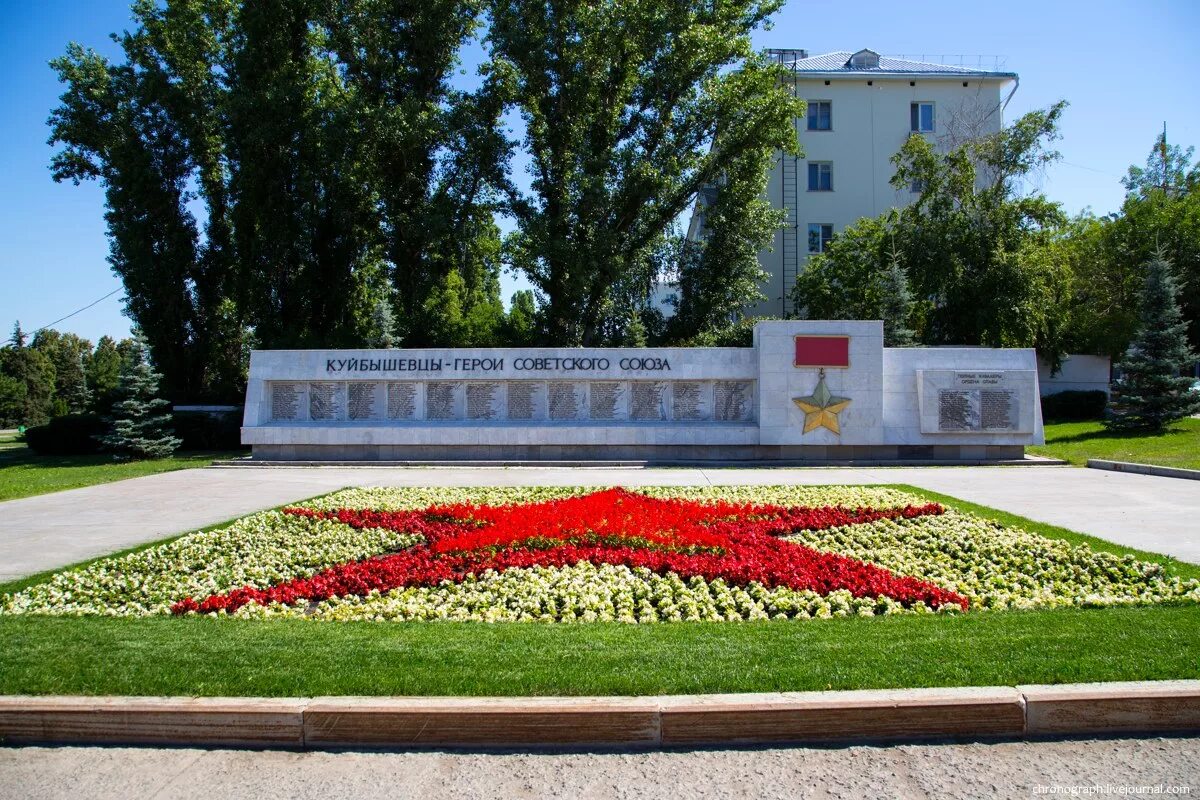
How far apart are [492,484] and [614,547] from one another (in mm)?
6242

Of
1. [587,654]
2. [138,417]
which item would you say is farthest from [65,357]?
[587,654]

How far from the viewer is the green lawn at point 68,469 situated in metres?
14.2

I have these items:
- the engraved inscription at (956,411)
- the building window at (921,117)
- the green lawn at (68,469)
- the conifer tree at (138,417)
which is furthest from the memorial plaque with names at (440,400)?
the building window at (921,117)

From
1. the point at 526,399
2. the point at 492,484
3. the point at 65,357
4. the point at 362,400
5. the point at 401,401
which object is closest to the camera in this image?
the point at 492,484

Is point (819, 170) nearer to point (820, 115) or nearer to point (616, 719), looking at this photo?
point (820, 115)

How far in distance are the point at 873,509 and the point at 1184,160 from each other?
47.0 m

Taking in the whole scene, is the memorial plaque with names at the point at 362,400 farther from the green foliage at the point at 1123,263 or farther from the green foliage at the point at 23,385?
the green foliage at the point at 23,385

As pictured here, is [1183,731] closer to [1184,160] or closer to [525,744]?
[525,744]

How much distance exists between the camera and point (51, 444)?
73.1 ft

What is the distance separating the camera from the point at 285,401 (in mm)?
18781

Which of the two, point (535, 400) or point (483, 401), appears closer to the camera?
point (535, 400)

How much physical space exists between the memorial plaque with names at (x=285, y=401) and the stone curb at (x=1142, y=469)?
17099 millimetres

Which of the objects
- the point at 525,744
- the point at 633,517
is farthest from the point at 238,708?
the point at 633,517

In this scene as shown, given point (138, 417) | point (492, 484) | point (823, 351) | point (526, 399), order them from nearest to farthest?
point (492, 484), point (823, 351), point (526, 399), point (138, 417)
